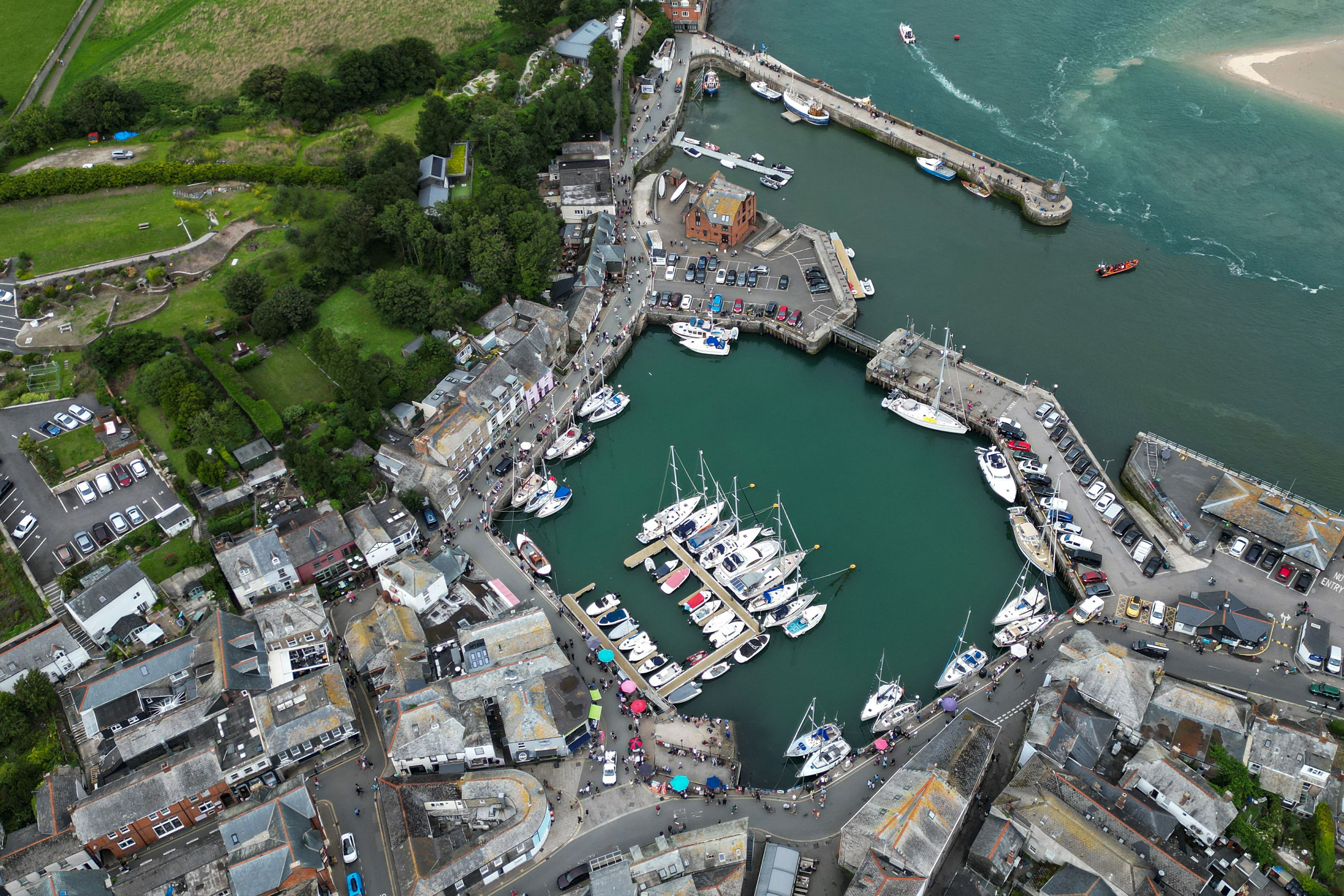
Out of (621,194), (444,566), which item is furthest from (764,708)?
(621,194)

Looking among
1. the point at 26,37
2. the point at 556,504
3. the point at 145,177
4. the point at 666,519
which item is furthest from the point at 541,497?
the point at 26,37

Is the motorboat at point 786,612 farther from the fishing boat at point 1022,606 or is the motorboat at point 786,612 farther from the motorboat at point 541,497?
the motorboat at point 541,497

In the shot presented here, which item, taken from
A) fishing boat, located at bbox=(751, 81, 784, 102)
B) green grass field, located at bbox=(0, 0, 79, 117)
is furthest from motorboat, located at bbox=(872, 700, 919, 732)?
green grass field, located at bbox=(0, 0, 79, 117)

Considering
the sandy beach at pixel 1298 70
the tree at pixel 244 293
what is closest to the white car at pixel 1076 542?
the tree at pixel 244 293

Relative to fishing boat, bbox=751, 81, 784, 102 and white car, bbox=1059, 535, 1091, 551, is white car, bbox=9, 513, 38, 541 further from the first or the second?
fishing boat, bbox=751, 81, 784, 102

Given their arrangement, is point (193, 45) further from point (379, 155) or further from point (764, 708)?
point (764, 708)

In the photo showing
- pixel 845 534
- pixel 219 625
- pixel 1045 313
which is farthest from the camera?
pixel 1045 313
